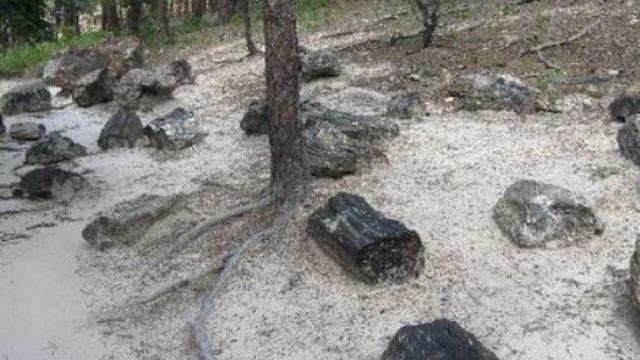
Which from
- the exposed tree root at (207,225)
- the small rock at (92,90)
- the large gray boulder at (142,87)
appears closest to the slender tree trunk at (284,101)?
the exposed tree root at (207,225)

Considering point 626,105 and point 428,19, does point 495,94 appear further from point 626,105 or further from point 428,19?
point 428,19

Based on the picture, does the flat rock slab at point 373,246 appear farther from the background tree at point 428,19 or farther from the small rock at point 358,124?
the background tree at point 428,19

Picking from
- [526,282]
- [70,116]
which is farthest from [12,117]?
[526,282]

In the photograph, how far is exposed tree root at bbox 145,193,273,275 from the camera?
6266 millimetres

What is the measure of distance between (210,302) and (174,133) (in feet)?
12.9

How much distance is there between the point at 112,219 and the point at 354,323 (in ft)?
8.63

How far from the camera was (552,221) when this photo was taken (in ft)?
18.4

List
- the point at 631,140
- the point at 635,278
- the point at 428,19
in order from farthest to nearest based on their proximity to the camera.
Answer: the point at 428,19, the point at 631,140, the point at 635,278

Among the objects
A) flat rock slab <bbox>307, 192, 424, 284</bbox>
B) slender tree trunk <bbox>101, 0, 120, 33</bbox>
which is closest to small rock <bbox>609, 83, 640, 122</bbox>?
flat rock slab <bbox>307, 192, 424, 284</bbox>

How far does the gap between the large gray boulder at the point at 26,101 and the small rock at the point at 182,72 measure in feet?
6.74

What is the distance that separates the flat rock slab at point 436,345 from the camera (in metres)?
4.16

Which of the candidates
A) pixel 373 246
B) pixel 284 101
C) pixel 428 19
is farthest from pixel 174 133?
pixel 428 19

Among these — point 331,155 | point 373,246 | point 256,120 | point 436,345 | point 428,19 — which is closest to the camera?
point 436,345

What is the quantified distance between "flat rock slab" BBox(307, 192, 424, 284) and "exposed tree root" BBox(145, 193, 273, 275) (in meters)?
1.17
